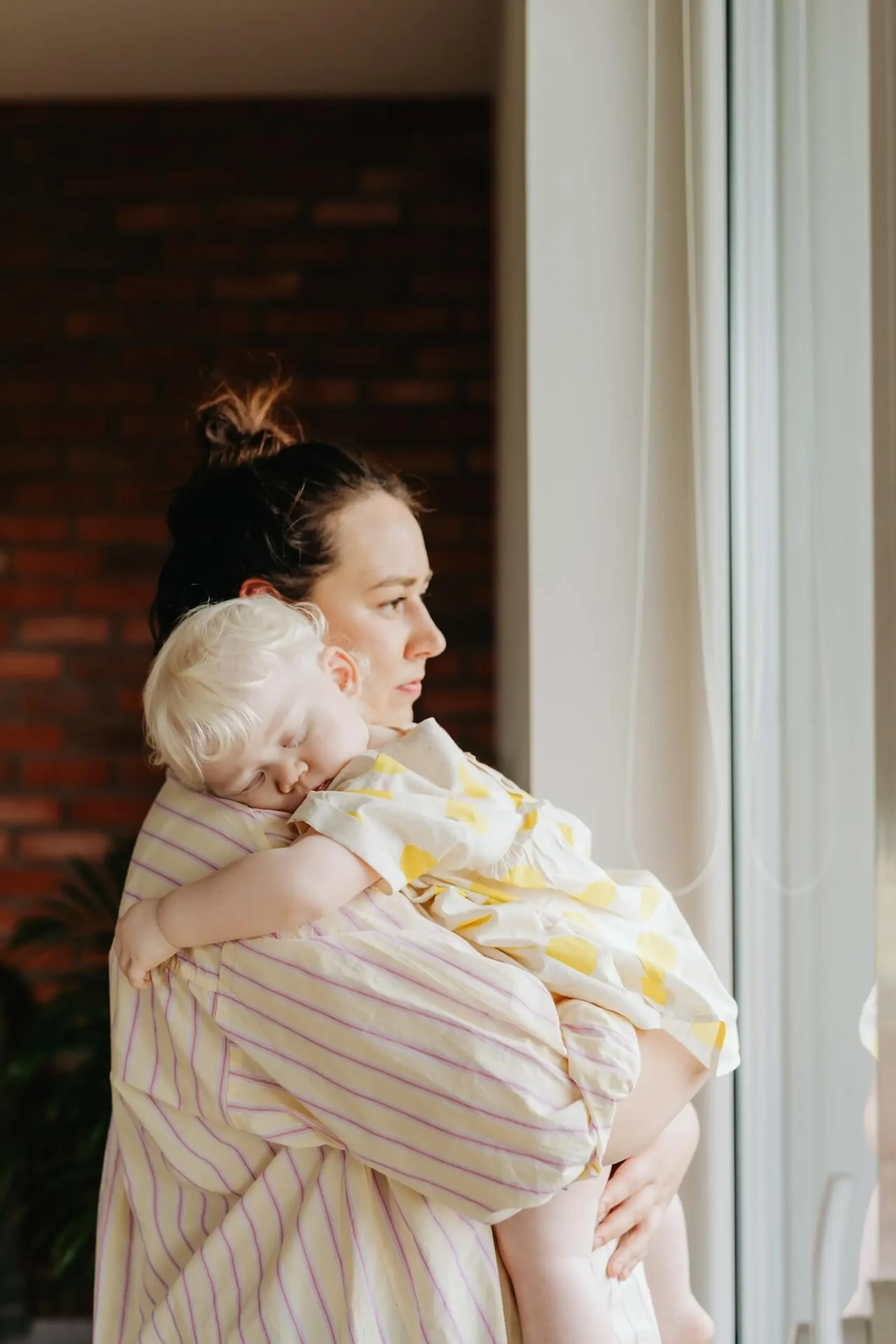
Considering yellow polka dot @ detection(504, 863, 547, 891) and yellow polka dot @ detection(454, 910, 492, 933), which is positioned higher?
yellow polka dot @ detection(504, 863, 547, 891)

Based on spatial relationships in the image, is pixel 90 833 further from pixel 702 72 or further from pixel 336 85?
pixel 702 72

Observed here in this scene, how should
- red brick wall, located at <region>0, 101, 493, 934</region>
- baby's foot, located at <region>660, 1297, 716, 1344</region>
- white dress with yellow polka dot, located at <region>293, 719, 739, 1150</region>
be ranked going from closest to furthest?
white dress with yellow polka dot, located at <region>293, 719, 739, 1150</region>, baby's foot, located at <region>660, 1297, 716, 1344</region>, red brick wall, located at <region>0, 101, 493, 934</region>

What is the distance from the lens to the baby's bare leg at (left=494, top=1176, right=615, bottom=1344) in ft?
3.37

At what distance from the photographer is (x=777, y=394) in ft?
4.54

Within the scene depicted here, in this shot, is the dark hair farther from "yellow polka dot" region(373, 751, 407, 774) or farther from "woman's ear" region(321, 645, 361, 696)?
"yellow polka dot" region(373, 751, 407, 774)

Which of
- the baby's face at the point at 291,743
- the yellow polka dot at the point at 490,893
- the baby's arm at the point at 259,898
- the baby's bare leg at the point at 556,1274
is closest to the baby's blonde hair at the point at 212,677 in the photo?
the baby's face at the point at 291,743

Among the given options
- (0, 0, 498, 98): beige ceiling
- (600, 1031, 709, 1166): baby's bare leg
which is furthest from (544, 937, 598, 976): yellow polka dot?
(0, 0, 498, 98): beige ceiling

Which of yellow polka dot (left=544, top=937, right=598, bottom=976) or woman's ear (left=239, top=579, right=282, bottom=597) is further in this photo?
woman's ear (left=239, top=579, right=282, bottom=597)

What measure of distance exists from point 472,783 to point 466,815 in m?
0.07

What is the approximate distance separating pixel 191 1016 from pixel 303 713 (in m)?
0.28

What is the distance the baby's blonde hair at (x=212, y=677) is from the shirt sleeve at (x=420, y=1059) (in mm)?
181

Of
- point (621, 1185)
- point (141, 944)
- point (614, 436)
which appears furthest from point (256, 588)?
point (621, 1185)

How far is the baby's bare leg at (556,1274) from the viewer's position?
40.4 inches

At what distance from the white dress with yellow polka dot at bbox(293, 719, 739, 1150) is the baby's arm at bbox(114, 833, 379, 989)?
0.07ft
